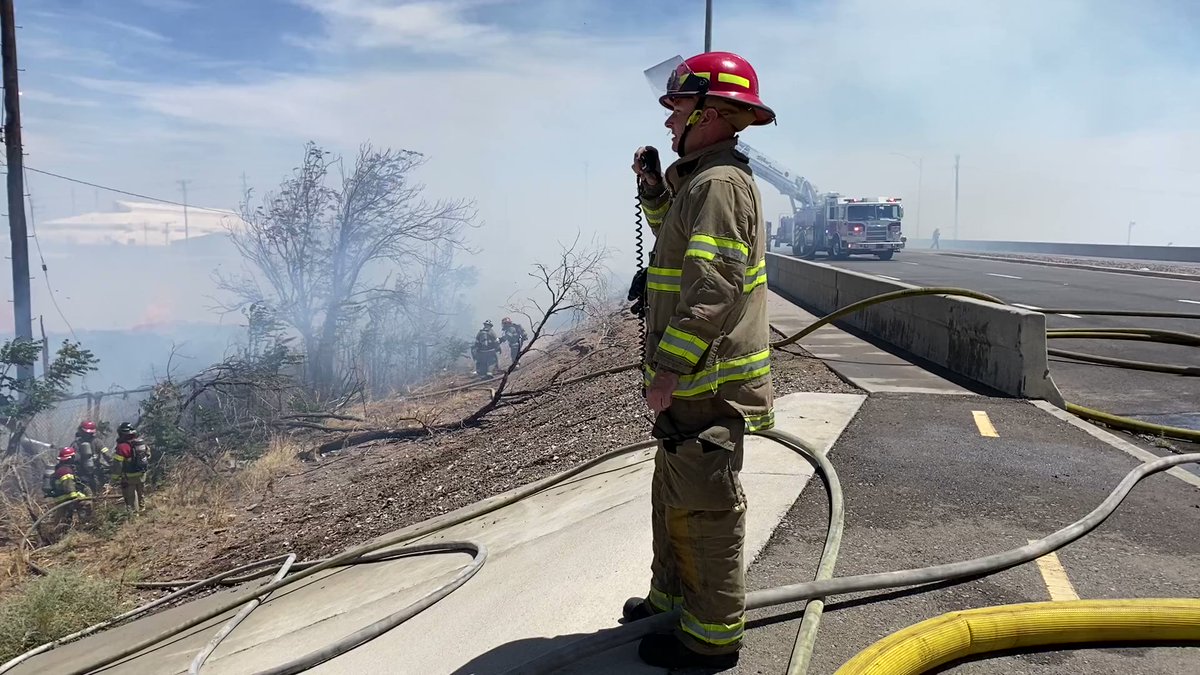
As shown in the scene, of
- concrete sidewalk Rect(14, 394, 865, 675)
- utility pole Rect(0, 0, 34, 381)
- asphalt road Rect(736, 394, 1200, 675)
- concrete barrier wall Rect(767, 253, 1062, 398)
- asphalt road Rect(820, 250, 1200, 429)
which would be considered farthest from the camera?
utility pole Rect(0, 0, 34, 381)

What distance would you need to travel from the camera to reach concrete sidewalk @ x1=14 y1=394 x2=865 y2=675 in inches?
132

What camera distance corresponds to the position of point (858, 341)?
11422mm

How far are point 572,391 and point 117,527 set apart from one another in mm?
6322

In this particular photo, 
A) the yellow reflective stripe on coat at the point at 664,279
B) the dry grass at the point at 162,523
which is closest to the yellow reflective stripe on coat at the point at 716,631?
the yellow reflective stripe on coat at the point at 664,279

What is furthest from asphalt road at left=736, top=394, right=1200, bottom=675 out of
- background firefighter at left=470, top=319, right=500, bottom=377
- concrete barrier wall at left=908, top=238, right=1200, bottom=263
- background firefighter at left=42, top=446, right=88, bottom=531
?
concrete barrier wall at left=908, top=238, right=1200, bottom=263

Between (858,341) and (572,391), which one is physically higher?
(858,341)

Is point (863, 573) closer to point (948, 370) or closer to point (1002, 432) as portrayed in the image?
point (1002, 432)

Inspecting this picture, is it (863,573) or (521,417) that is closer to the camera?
(863,573)

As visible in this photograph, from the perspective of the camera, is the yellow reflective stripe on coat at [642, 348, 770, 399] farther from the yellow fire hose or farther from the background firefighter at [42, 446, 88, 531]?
the background firefighter at [42, 446, 88, 531]

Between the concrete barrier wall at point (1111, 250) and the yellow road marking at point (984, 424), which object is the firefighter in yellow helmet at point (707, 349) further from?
the concrete barrier wall at point (1111, 250)

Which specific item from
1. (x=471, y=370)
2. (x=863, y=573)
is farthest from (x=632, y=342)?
(x=863, y=573)

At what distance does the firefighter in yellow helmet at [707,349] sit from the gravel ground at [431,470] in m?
5.35

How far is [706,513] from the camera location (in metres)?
2.54

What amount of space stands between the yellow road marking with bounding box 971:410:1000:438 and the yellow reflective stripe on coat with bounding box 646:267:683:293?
4.03 meters
